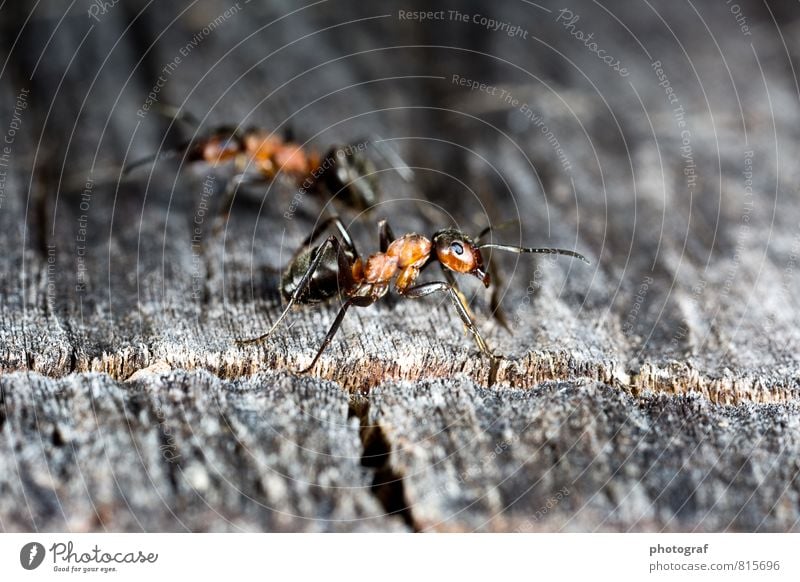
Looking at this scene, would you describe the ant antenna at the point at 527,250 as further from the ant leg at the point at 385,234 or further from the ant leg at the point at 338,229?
the ant leg at the point at 338,229

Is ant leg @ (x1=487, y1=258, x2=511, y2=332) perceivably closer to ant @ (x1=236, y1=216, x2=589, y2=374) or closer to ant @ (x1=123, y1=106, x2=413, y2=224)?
ant @ (x1=236, y1=216, x2=589, y2=374)

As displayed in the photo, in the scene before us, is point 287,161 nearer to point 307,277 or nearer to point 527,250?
point 307,277

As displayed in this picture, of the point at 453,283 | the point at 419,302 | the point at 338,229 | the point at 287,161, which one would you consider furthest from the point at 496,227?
the point at 287,161

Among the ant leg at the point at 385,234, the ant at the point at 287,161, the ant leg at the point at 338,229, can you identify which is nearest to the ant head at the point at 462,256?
the ant leg at the point at 385,234

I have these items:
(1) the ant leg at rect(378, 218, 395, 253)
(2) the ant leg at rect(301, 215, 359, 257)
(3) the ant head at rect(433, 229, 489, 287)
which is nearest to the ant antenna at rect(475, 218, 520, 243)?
(3) the ant head at rect(433, 229, 489, 287)

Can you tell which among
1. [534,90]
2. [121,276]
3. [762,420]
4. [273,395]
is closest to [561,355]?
[762,420]

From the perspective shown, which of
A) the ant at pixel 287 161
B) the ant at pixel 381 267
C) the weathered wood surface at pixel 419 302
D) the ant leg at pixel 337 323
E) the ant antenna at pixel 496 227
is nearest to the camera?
the weathered wood surface at pixel 419 302
